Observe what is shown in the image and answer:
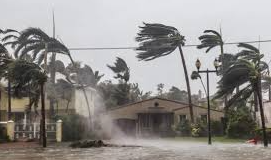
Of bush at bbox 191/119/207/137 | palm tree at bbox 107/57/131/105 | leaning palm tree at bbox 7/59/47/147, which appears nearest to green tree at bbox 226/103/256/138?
bush at bbox 191/119/207/137

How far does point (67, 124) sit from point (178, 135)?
14.6 metres

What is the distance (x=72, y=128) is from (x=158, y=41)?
20345 millimetres

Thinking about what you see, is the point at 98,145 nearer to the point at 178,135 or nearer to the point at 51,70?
the point at 178,135

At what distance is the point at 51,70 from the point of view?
54719 mm

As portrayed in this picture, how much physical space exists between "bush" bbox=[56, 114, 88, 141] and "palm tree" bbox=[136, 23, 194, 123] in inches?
636

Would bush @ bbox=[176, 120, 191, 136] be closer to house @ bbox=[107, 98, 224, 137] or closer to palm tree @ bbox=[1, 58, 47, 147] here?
house @ bbox=[107, 98, 224, 137]

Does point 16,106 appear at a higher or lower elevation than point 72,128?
higher

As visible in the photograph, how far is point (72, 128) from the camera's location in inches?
1496

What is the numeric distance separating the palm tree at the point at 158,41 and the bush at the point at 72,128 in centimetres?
1614

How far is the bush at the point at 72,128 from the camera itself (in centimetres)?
3741

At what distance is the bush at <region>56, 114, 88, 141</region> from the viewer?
123 feet

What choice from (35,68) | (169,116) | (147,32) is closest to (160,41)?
(147,32)

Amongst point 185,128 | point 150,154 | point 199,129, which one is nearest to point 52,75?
point 185,128

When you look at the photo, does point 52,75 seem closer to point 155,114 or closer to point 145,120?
point 145,120
